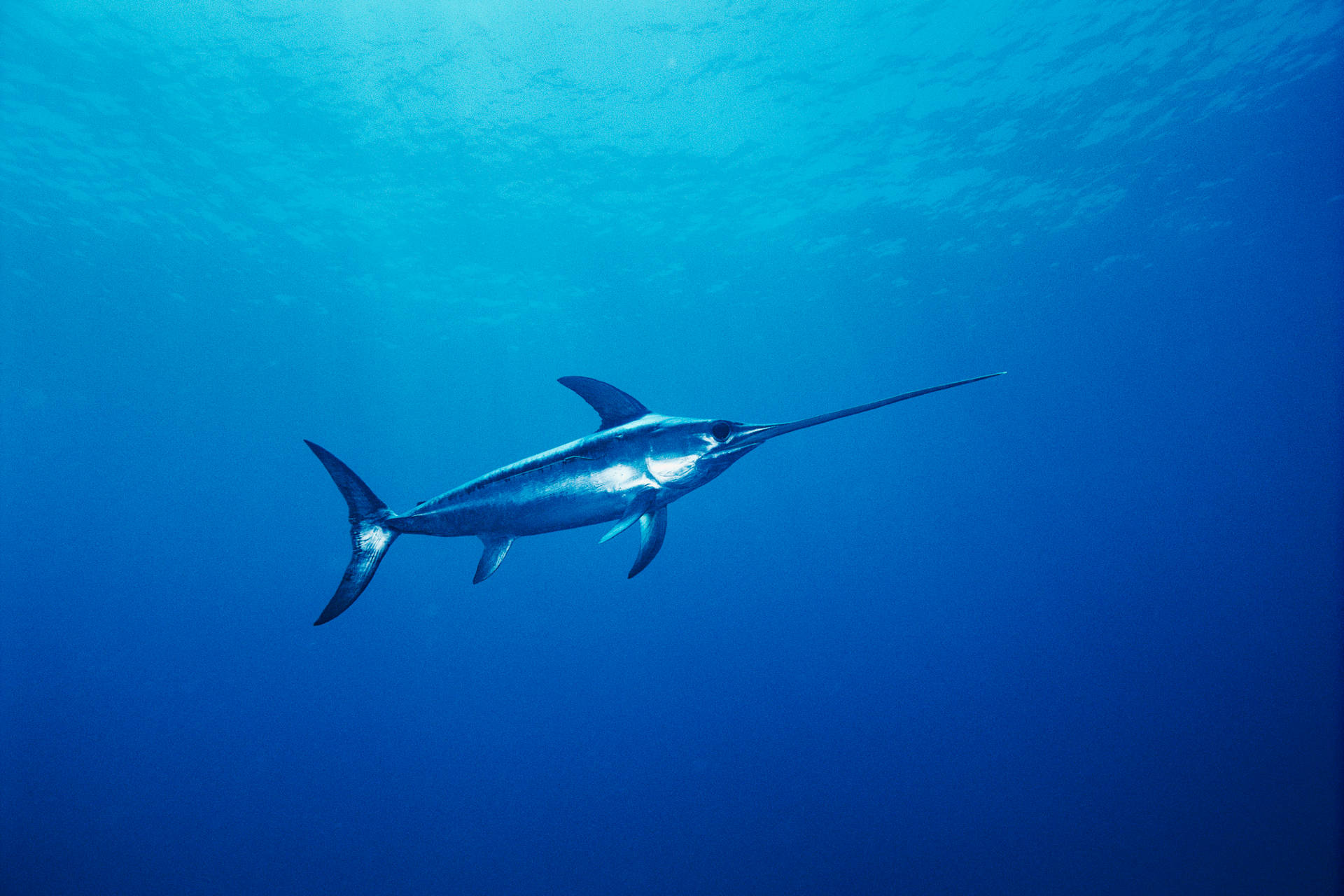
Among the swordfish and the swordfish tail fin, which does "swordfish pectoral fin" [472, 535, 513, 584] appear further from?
the swordfish tail fin

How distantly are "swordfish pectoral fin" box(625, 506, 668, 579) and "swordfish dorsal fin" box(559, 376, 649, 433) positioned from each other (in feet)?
1.52

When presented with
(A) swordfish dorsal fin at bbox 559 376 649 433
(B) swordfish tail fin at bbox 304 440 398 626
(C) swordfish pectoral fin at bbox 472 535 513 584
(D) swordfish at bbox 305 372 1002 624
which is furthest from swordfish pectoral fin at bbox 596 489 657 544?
(B) swordfish tail fin at bbox 304 440 398 626

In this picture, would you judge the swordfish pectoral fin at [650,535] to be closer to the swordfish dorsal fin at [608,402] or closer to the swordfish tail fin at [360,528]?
the swordfish dorsal fin at [608,402]

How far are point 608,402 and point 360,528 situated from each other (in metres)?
1.37

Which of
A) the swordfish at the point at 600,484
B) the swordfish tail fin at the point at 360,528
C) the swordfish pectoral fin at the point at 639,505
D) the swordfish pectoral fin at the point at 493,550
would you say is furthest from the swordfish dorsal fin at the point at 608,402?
the swordfish tail fin at the point at 360,528

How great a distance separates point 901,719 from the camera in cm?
1752

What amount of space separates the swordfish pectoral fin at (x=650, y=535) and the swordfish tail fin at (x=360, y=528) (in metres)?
1.20

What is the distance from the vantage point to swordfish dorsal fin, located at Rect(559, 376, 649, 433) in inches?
99.7

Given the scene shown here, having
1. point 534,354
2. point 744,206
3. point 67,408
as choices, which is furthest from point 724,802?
point 67,408

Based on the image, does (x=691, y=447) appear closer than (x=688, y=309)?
Yes

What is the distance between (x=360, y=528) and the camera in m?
2.65

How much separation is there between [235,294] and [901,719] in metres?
26.5

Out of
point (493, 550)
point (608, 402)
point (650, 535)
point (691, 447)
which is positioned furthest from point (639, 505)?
point (493, 550)

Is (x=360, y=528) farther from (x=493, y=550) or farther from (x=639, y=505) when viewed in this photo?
A: (x=639, y=505)
